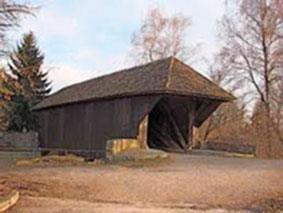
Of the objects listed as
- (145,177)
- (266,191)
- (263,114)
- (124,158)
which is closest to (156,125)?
(263,114)

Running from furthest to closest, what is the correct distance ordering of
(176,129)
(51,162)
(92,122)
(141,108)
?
1. (92,122)
2. (176,129)
3. (141,108)
4. (51,162)

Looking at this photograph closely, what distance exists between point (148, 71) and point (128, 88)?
2016 mm

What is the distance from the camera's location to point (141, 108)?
24859 mm

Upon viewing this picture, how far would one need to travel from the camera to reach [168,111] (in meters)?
28.1

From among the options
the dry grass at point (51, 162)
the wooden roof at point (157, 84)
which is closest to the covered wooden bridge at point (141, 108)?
the wooden roof at point (157, 84)

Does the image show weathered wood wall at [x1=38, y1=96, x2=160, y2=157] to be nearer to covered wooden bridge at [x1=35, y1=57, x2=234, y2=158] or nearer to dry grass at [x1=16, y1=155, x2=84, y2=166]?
covered wooden bridge at [x1=35, y1=57, x2=234, y2=158]

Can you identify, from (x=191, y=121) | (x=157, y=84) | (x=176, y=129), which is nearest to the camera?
(x=157, y=84)

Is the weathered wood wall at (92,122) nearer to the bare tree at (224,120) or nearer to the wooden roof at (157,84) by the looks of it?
the wooden roof at (157,84)

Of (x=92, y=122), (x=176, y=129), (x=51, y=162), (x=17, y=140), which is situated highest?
(x=92, y=122)

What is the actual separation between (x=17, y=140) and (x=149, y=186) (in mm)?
28597

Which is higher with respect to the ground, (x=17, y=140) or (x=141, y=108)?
(x=141, y=108)

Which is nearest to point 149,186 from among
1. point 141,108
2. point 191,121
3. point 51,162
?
point 51,162

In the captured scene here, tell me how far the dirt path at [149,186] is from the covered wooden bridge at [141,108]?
8.14m

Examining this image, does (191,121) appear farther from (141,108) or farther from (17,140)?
(17,140)
